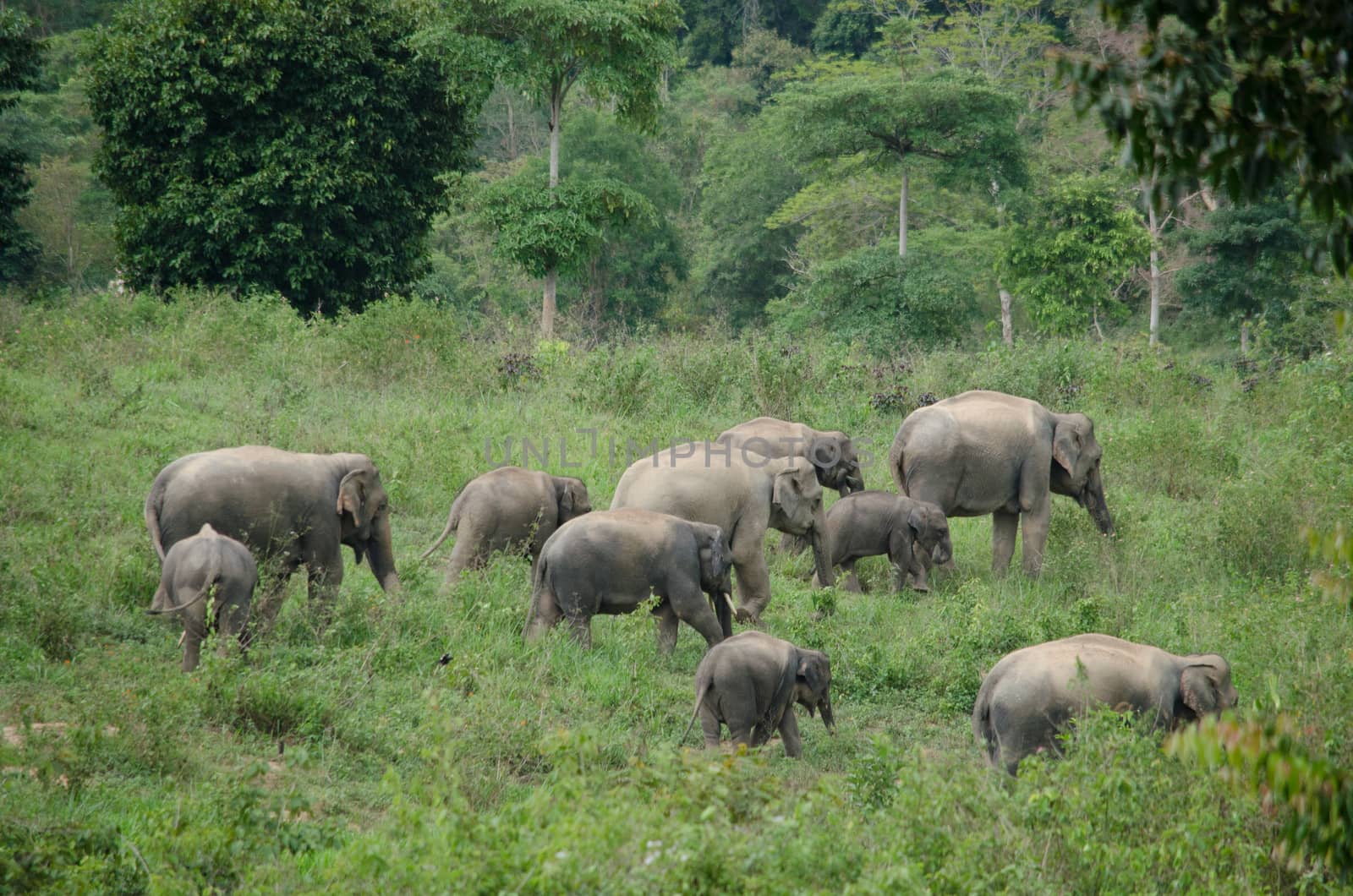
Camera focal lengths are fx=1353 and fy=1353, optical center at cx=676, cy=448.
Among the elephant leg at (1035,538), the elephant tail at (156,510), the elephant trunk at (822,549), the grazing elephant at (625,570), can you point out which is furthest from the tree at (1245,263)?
the elephant tail at (156,510)

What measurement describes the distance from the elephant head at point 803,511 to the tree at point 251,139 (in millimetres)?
11400

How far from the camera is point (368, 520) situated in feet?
28.9

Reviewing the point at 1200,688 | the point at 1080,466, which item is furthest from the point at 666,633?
the point at 1080,466

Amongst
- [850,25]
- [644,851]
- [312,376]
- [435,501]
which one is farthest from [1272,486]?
[850,25]

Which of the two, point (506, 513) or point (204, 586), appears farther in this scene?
point (506, 513)

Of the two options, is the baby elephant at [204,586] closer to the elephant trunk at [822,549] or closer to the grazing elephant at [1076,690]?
the grazing elephant at [1076,690]

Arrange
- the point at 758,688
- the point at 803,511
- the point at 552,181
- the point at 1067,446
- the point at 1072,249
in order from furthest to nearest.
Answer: the point at 1072,249 < the point at 552,181 < the point at 1067,446 < the point at 803,511 < the point at 758,688

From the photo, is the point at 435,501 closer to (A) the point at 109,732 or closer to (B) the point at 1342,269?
(A) the point at 109,732

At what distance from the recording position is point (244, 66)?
1898 centimetres

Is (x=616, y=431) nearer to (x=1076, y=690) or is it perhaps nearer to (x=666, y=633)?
(x=666, y=633)

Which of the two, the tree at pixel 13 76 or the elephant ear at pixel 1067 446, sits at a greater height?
the tree at pixel 13 76

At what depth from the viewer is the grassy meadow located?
4387mm

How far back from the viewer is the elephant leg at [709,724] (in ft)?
22.2

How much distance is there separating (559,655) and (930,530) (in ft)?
11.7
